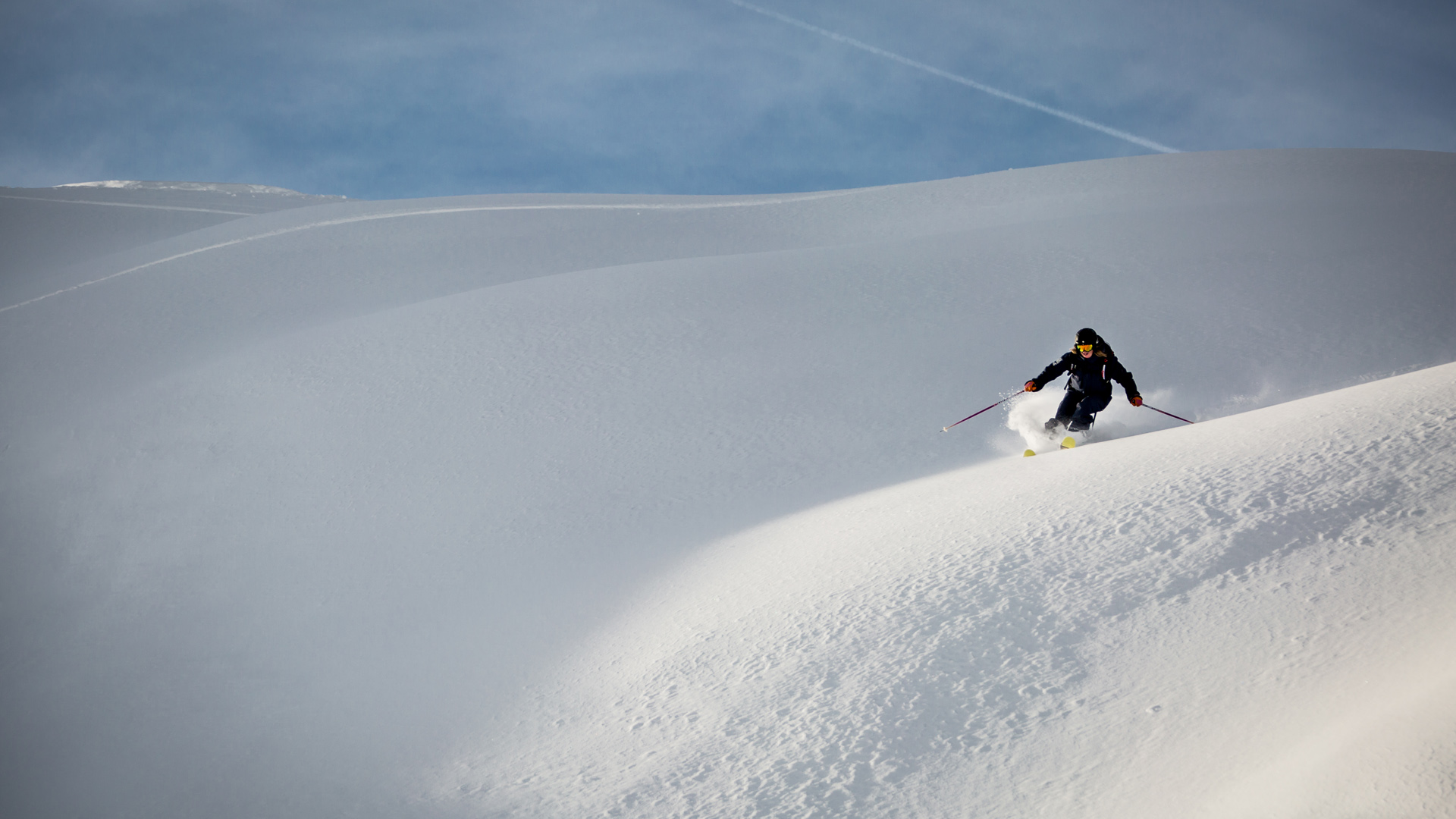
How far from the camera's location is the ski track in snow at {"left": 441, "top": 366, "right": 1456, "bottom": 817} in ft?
10.5

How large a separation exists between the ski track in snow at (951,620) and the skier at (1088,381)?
1.47m

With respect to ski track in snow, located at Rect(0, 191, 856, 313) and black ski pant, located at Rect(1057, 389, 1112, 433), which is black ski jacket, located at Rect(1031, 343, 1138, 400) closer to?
black ski pant, located at Rect(1057, 389, 1112, 433)

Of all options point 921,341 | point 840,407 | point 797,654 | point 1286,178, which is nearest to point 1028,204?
point 1286,178

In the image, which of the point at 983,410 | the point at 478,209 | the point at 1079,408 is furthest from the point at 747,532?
the point at 478,209

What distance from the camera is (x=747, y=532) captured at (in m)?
5.73

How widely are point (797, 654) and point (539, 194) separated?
15133 millimetres

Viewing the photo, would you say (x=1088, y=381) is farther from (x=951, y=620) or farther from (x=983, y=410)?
(x=951, y=620)

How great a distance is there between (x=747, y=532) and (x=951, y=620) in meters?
2.12

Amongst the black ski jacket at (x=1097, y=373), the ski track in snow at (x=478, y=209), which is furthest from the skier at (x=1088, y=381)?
the ski track in snow at (x=478, y=209)

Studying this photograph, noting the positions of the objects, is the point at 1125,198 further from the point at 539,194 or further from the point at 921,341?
the point at 539,194

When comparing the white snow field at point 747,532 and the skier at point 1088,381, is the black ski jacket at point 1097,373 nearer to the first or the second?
the skier at point 1088,381

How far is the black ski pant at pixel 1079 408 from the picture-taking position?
659 cm

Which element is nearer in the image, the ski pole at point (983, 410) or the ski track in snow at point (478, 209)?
the ski pole at point (983, 410)

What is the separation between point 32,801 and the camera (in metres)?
4.03
